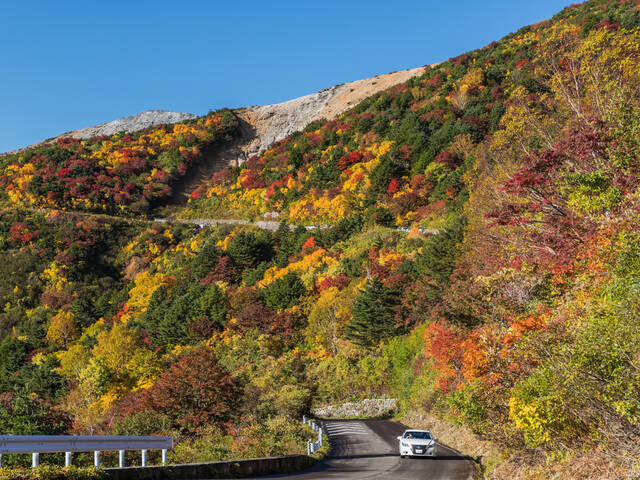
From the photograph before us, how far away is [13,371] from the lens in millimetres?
57156

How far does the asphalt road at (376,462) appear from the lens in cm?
1482

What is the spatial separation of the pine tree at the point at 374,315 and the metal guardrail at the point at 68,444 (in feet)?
110

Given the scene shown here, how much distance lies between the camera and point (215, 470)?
11.9 m

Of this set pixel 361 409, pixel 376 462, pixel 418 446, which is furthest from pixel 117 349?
pixel 418 446

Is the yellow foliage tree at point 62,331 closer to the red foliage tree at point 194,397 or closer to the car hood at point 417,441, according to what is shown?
the red foliage tree at point 194,397

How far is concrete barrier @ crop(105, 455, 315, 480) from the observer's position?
9.63 metres

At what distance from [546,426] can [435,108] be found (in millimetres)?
75764

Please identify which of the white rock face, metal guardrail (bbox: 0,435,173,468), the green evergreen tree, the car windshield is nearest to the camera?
metal guardrail (bbox: 0,435,173,468)

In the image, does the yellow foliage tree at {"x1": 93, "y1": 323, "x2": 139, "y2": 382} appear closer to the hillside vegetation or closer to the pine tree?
the hillside vegetation

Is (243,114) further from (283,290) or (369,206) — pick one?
(283,290)

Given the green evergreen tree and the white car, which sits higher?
the green evergreen tree

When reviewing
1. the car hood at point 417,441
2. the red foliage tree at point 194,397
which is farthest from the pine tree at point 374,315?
the car hood at point 417,441

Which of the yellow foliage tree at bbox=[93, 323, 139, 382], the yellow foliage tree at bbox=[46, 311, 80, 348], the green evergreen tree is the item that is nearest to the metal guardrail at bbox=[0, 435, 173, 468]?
the green evergreen tree

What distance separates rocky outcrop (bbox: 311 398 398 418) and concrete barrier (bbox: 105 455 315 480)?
78.8 feet
